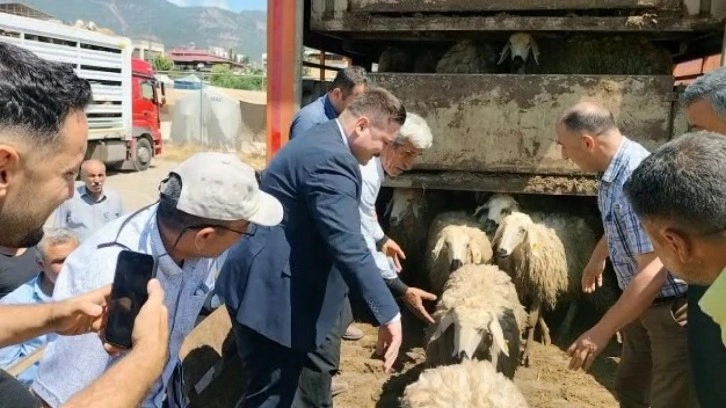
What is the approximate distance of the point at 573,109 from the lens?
9.34ft

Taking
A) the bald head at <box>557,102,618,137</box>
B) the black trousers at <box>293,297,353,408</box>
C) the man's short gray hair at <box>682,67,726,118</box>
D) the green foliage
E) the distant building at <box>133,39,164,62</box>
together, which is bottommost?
the black trousers at <box>293,297,353,408</box>

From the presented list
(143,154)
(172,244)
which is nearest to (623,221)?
(172,244)

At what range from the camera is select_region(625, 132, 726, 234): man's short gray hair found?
1405 millimetres

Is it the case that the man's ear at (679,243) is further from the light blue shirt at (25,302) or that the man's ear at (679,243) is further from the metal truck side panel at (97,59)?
the metal truck side panel at (97,59)

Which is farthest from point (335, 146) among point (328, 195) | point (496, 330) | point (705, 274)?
point (496, 330)

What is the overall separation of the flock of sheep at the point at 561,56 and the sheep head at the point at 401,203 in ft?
3.64

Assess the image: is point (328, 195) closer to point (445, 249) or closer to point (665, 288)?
point (665, 288)

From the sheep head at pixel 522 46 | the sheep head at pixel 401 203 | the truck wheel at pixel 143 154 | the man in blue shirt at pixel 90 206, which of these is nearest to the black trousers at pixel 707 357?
the sheep head at pixel 522 46

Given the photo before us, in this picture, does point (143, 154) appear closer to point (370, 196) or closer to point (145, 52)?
point (370, 196)

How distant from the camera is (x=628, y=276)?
9.59 ft

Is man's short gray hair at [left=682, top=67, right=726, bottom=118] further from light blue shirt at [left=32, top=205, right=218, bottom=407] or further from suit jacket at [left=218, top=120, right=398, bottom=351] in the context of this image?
light blue shirt at [left=32, top=205, right=218, bottom=407]

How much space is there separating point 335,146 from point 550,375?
9.38 feet

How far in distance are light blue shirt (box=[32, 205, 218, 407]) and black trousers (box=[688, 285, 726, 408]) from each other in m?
1.54

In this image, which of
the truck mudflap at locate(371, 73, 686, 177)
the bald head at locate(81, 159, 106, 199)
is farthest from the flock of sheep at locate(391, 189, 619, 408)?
the bald head at locate(81, 159, 106, 199)
